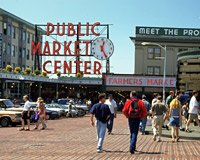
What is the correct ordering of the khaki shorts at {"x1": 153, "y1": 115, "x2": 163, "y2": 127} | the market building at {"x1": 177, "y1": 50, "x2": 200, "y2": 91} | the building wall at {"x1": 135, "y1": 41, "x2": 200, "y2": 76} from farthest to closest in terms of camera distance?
the building wall at {"x1": 135, "y1": 41, "x2": 200, "y2": 76} → the market building at {"x1": 177, "y1": 50, "x2": 200, "y2": 91} → the khaki shorts at {"x1": 153, "y1": 115, "x2": 163, "y2": 127}

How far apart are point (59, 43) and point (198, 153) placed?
171ft

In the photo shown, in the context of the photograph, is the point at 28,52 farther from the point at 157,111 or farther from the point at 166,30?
the point at 157,111

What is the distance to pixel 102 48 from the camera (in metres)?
60.9

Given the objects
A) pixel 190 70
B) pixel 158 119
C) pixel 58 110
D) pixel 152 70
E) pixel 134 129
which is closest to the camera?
pixel 134 129

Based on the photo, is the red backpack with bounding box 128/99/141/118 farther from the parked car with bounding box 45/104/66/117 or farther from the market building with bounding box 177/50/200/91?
the parked car with bounding box 45/104/66/117

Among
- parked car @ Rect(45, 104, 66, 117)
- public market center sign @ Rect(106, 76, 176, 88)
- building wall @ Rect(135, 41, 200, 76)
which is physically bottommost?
parked car @ Rect(45, 104, 66, 117)

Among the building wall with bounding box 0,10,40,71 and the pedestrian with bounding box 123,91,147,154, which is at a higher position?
the building wall with bounding box 0,10,40,71

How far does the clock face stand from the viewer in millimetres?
60594

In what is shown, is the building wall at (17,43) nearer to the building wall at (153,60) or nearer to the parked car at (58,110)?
the building wall at (153,60)

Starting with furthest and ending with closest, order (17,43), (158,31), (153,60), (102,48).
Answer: (17,43) < (158,31) < (153,60) < (102,48)

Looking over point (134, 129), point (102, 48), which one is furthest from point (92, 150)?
point (102, 48)

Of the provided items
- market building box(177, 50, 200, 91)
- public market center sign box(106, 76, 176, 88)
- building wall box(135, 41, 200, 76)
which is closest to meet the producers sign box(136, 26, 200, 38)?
building wall box(135, 41, 200, 76)

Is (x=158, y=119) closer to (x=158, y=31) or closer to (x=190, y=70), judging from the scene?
(x=190, y=70)

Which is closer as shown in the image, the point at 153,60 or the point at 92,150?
the point at 92,150
